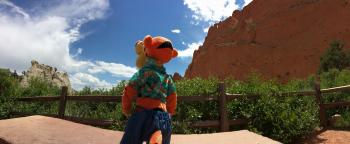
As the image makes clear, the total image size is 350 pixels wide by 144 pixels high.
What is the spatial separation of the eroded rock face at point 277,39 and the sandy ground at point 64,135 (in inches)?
1553

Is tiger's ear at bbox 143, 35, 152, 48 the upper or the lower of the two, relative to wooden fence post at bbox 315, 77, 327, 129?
upper

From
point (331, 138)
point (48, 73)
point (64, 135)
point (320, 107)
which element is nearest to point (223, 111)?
point (331, 138)

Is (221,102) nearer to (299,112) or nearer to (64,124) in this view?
(299,112)

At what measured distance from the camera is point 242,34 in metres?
65.7

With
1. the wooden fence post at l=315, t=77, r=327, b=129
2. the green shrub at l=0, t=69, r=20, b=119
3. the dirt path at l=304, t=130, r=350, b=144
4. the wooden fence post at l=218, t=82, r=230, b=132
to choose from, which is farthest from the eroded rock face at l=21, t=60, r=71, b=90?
the dirt path at l=304, t=130, r=350, b=144

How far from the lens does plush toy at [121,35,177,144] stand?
3.56m

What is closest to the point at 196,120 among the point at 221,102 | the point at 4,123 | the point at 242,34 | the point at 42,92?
the point at 221,102

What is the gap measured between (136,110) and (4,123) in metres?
2.14

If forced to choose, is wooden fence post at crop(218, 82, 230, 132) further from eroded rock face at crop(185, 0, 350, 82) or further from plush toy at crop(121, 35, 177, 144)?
eroded rock face at crop(185, 0, 350, 82)

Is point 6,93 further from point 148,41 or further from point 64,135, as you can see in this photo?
point 148,41

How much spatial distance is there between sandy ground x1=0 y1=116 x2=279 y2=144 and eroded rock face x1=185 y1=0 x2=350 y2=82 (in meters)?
39.5

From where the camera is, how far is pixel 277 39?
58.3 meters

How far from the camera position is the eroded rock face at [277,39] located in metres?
51.2

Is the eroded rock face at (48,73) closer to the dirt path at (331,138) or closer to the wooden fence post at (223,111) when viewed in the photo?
the wooden fence post at (223,111)
